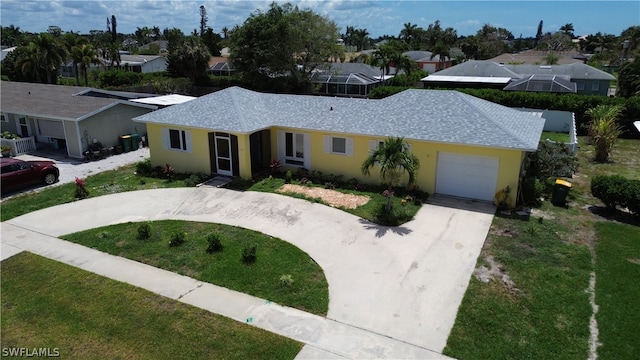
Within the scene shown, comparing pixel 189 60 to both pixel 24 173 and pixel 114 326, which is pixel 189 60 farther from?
pixel 114 326

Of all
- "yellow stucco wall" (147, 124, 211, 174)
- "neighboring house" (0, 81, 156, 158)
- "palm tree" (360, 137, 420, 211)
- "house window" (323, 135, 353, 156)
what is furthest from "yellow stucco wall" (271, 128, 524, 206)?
"neighboring house" (0, 81, 156, 158)

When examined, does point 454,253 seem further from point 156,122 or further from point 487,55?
point 487,55

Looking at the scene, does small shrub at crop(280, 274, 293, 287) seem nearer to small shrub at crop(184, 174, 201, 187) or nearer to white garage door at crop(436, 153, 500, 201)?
white garage door at crop(436, 153, 500, 201)

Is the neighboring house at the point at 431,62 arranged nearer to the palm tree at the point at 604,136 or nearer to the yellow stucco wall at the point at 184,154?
the palm tree at the point at 604,136

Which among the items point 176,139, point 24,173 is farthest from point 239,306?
point 24,173

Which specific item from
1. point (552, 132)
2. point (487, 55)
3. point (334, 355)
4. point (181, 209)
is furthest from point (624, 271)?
point (487, 55)

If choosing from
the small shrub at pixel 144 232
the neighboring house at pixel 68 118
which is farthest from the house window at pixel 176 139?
the small shrub at pixel 144 232
